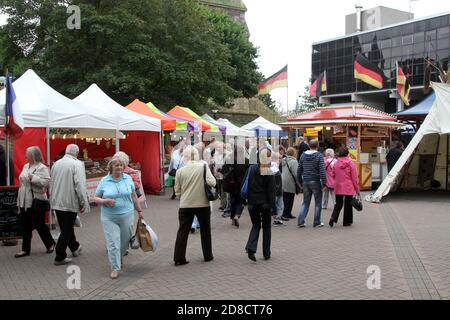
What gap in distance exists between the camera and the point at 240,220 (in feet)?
35.9

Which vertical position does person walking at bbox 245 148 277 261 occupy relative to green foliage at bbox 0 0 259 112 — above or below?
below

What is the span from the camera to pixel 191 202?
6.98m

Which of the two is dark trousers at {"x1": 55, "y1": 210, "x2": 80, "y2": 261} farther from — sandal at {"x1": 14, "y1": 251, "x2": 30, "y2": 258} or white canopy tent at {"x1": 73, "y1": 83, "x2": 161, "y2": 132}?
white canopy tent at {"x1": 73, "y1": 83, "x2": 161, "y2": 132}

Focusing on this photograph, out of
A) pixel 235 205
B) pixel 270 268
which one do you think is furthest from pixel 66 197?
pixel 235 205

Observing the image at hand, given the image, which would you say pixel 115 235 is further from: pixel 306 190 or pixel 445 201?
pixel 445 201

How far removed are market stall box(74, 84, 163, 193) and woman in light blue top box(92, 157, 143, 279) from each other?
6.28 meters

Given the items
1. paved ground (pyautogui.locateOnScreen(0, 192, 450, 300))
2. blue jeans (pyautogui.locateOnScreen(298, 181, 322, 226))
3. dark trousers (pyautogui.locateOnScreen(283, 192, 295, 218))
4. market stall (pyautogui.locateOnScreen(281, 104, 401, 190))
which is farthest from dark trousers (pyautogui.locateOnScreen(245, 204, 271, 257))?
market stall (pyautogui.locateOnScreen(281, 104, 401, 190))

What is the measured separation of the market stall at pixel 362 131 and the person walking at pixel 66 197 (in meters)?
12.1

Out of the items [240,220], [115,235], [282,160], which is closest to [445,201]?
[282,160]

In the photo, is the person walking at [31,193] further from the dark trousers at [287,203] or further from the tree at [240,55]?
the tree at [240,55]

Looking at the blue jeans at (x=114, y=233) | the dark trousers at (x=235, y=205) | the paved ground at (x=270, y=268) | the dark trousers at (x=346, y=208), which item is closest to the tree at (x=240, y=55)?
the dark trousers at (x=235, y=205)

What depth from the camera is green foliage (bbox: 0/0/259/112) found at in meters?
22.5

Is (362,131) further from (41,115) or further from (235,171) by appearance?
(41,115)

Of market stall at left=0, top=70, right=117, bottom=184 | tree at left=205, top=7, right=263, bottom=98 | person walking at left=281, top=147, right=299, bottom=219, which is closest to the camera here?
market stall at left=0, top=70, right=117, bottom=184
